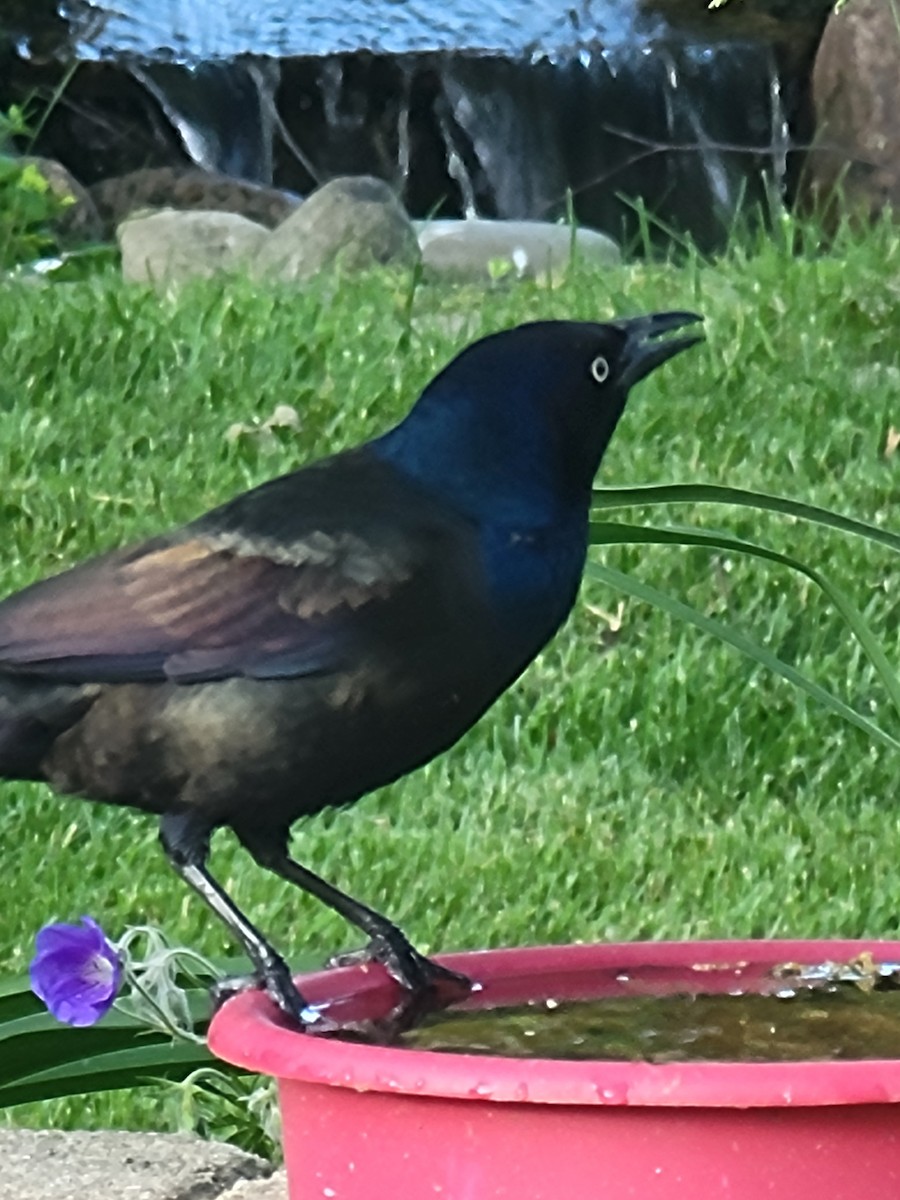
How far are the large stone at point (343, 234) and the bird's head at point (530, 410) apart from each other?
18.3ft

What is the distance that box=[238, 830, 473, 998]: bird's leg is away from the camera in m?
1.51

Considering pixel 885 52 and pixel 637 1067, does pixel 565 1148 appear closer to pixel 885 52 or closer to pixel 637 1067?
pixel 637 1067

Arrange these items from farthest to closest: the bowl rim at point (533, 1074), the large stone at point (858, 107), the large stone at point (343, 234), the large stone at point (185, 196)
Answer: the large stone at point (185, 196), the large stone at point (858, 107), the large stone at point (343, 234), the bowl rim at point (533, 1074)

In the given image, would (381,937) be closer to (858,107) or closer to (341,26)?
(858,107)

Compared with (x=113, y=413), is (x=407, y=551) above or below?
above

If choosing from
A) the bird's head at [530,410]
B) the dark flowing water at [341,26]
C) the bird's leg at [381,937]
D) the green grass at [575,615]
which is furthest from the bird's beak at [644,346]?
the dark flowing water at [341,26]

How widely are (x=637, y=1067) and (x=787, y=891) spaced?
202cm

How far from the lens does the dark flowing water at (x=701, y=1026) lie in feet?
4.15

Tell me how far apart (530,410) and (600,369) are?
81 mm

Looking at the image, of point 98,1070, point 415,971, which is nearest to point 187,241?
point 98,1070

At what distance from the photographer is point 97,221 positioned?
955 cm

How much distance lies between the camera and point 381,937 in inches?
64.4

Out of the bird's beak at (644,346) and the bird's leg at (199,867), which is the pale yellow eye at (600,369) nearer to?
the bird's beak at (644,346)

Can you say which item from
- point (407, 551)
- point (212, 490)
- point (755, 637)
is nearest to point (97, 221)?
point (212, 490)
